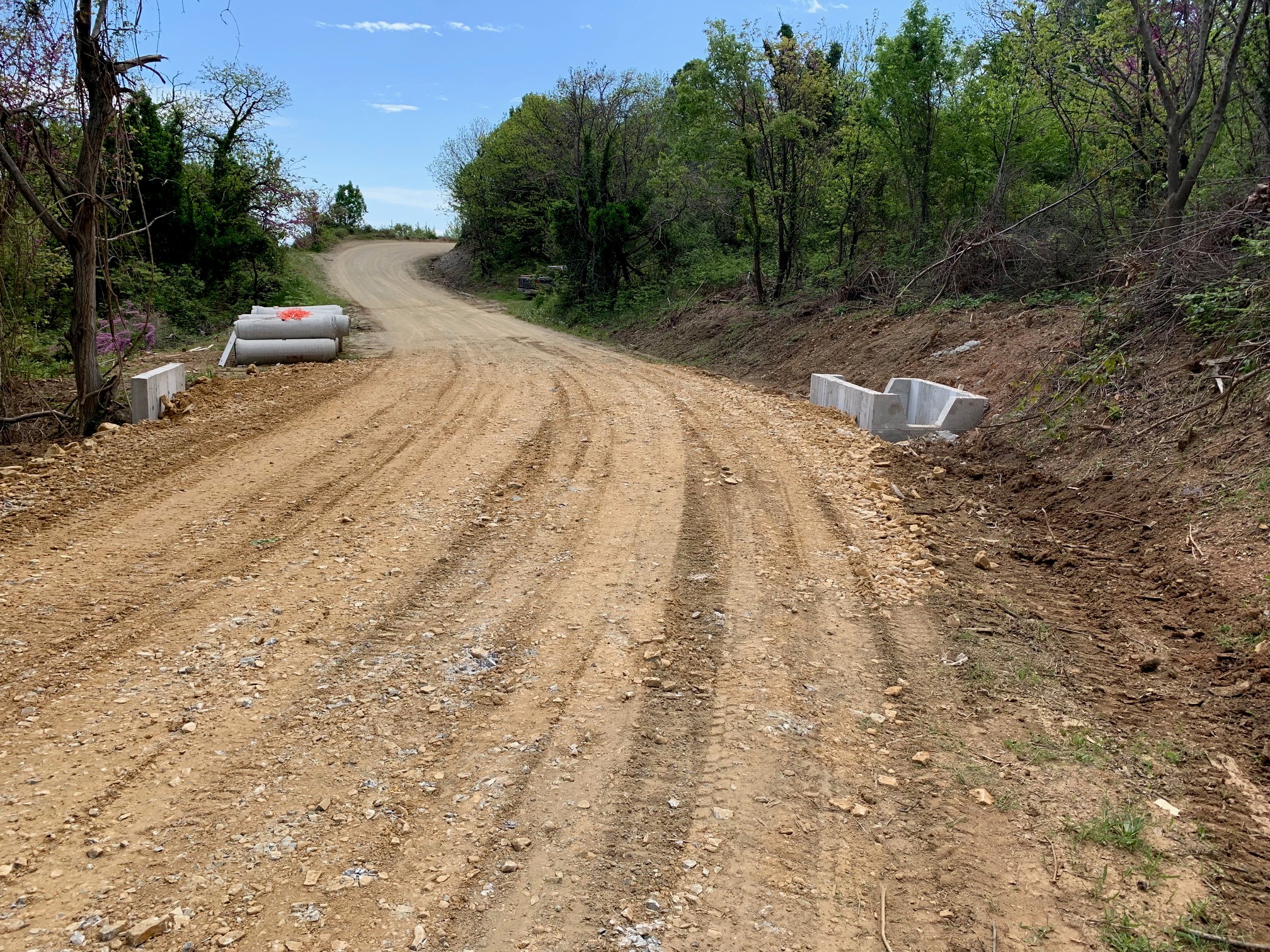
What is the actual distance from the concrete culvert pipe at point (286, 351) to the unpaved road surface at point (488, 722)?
6282mm

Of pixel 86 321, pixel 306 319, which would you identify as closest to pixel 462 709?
pixel 86 321

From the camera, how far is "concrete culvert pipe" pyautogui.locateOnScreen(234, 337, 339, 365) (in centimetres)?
1339

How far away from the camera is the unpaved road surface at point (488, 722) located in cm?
288

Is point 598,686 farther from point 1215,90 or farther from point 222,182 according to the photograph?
point 222,182

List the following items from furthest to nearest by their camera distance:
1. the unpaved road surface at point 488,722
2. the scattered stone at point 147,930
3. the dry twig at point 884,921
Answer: the unpaved road surface at point 488,722, the dry twig at point 884,921, the scattered stone at point 147,930

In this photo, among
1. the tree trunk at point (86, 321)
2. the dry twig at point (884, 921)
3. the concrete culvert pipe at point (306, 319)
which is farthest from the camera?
the concrete culvert pipe at point (306, 319)

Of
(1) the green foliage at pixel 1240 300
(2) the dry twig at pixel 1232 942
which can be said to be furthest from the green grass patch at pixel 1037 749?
(1) the green foliage at pixel 1240 300

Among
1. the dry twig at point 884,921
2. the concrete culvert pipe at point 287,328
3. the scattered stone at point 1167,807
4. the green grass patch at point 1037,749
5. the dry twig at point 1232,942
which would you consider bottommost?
the dry twig at point 884,921

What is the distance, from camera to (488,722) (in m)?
3.95

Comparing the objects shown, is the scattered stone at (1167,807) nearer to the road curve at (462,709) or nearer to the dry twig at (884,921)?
the road curve at (462,709)

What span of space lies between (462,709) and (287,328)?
37.5ft

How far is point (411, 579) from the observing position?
5.42m

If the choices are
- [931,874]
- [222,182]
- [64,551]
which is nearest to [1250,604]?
[931,874]

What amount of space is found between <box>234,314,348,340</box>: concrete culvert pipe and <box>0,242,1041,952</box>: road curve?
6.39m
